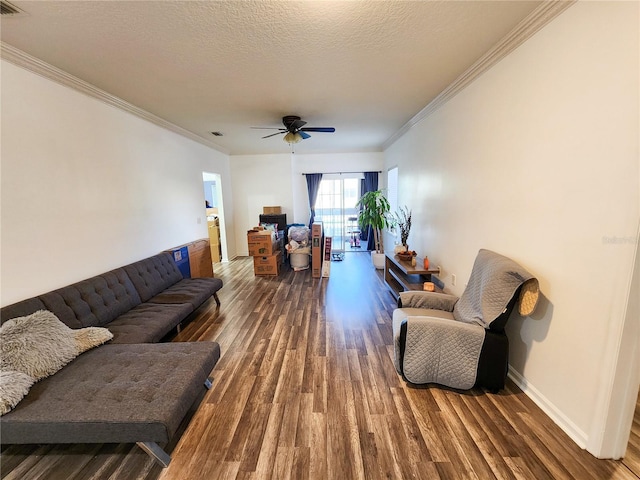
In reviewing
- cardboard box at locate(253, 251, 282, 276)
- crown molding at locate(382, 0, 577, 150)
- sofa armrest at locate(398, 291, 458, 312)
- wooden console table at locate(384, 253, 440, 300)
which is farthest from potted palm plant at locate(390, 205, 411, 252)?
cardboard box at locate(253, 251, 282, 276)

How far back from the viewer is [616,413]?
53.9 inches

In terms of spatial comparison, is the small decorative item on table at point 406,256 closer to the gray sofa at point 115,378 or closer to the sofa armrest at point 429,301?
the sofa armrest at point 429,301

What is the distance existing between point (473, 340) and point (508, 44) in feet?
7.21

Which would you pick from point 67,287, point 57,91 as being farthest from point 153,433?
point 57,91

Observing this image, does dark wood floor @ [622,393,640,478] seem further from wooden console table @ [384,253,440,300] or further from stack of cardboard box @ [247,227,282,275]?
stack of cardboard box @ [247,227,282,275]

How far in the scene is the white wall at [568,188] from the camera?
4.14 ft

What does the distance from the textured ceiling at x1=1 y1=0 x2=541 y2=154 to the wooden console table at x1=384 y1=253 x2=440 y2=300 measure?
2098 millimetres

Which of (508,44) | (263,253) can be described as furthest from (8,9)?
(263,253)

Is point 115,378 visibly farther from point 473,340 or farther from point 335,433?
point 473,340

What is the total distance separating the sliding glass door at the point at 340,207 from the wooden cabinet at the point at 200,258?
2998mm

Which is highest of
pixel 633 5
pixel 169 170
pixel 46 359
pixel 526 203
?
pixel 633 5

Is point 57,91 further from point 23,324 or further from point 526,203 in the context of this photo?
point 526,203

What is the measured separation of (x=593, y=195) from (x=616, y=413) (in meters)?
1.18

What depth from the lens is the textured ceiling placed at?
156cm
